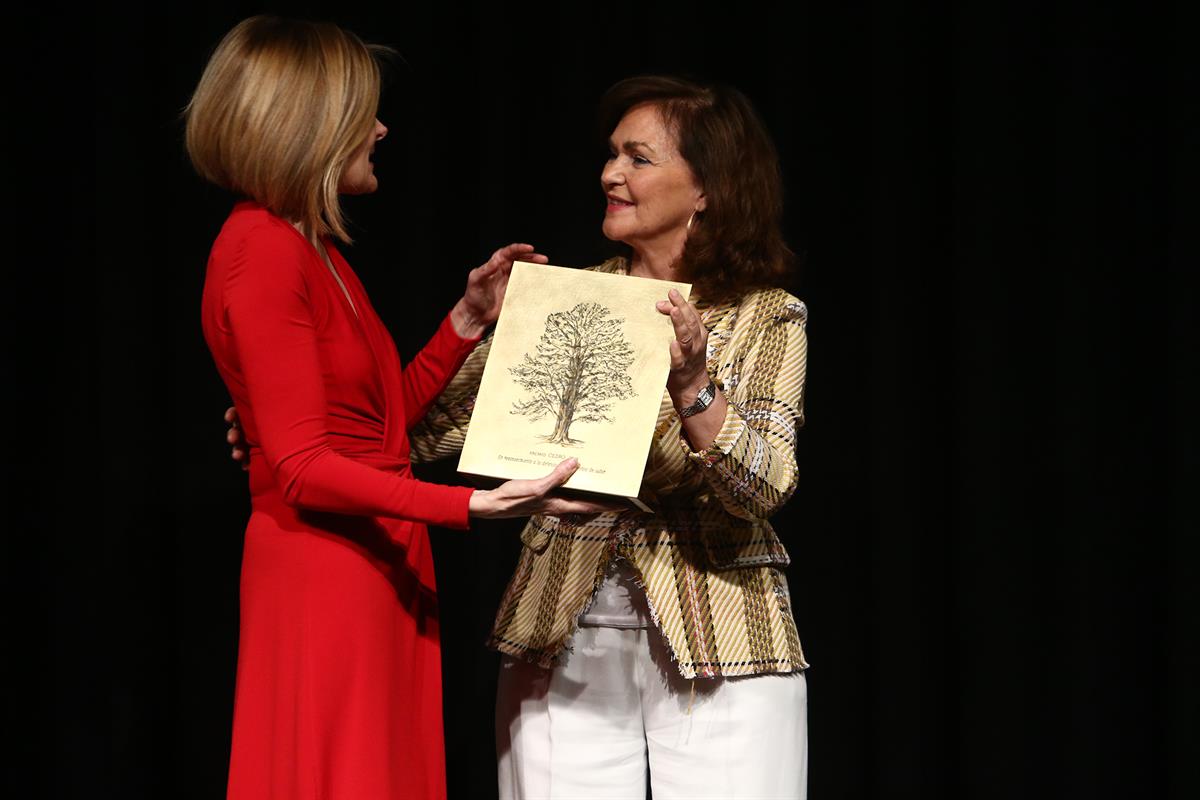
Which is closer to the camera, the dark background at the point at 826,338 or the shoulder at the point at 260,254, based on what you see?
the shoulder at the point at 260,254

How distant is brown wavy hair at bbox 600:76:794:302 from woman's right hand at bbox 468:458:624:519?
0.51 m

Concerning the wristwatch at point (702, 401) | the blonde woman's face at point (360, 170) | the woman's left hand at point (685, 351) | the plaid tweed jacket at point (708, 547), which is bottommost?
the plaid tweed jacket at point (708, 547)

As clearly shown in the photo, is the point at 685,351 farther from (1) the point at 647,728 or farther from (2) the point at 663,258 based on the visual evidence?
(1) the point at 647,728

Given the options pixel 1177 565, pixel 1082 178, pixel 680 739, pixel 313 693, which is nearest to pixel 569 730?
pixel 680 739

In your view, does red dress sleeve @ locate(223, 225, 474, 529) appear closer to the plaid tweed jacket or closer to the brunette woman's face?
the plaid tweed jacket

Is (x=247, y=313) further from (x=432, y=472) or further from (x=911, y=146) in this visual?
(x=911, y=146)

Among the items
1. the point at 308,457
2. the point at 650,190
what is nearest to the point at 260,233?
the point at 308,457

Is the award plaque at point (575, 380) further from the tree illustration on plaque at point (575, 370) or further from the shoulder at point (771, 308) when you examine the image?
the shoulder at point (771, 308)

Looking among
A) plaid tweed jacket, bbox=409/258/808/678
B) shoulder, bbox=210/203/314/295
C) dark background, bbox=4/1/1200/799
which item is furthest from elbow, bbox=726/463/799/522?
dark background, bbox=4/1/1200/799

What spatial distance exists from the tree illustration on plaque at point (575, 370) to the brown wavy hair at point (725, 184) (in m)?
0.33

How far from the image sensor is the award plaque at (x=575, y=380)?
1.68 meters

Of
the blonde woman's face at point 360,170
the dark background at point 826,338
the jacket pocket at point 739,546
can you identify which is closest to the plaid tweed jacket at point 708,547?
the jacket pocket at point 739,546

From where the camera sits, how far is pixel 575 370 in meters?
1.74

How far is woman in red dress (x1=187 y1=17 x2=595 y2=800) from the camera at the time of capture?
5.13 feet
